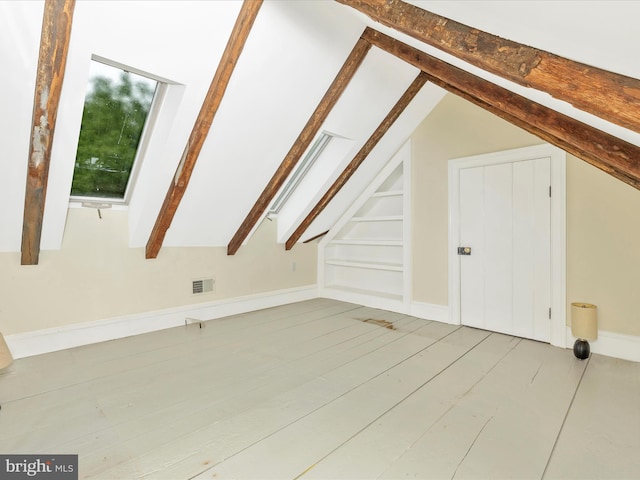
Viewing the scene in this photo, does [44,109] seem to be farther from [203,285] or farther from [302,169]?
[302,169]

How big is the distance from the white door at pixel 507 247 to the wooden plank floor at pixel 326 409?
1.10 feet

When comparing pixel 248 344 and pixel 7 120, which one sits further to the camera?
pixel 248 344

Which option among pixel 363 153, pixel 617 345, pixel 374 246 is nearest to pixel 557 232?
pixel 617 345

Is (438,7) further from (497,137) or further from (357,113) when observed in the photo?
(497,137)

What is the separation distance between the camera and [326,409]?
1.85 m

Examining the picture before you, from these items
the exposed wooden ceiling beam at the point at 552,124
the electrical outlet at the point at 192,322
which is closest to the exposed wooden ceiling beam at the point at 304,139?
the exposed wooden ceiling beam at the point at 552,124

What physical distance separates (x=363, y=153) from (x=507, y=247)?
175 centimetres

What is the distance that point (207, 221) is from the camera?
3.35m

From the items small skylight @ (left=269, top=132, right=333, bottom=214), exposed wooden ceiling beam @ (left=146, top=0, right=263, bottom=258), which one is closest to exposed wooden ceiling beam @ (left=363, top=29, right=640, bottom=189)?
exposed wooden ceiling beam @ (left=146, top=0, right=263, bottom=258)

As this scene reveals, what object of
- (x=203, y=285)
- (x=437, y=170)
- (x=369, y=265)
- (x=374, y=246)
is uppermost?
(x=437, y=170)

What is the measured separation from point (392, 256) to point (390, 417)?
2852 millimetres

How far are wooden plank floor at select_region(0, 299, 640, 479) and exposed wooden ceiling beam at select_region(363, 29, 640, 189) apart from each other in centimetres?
131

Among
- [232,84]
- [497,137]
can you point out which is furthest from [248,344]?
[497,137]

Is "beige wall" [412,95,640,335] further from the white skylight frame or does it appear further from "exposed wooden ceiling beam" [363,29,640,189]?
the white skylight frame
